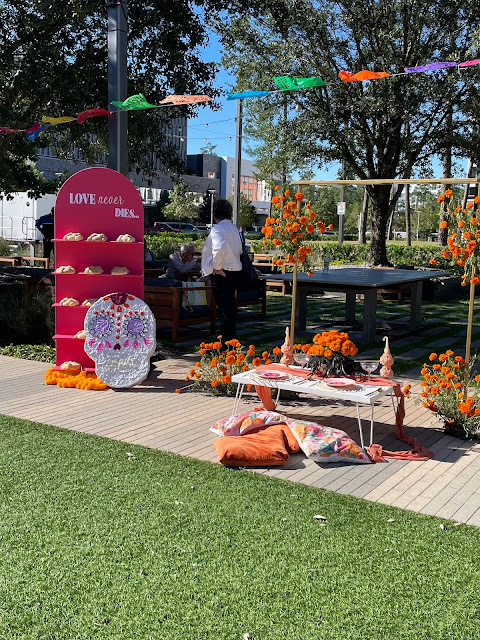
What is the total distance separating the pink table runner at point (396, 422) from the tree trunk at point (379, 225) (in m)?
13.7

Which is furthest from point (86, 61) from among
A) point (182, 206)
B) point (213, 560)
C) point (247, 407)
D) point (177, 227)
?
point (182, 206)

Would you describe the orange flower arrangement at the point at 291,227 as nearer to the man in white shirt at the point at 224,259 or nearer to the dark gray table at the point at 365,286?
the man in white shirt at the point at 224,259

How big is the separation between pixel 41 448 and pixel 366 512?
2390mm

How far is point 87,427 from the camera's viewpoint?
5.55 meters

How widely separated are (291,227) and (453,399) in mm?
2172

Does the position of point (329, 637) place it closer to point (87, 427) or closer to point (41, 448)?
point (41, 448)

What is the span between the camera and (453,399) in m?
5.48

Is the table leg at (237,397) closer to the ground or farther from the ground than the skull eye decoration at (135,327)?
closer to the ground

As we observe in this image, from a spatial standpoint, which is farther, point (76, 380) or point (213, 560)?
point (76, 380)

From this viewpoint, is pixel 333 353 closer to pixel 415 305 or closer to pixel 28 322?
pixel 28 322

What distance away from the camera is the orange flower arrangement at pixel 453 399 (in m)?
5.35

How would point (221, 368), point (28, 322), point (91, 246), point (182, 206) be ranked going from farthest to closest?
point (182, 206) → point (28, 322) → point (91, 246) → point (221, 368)

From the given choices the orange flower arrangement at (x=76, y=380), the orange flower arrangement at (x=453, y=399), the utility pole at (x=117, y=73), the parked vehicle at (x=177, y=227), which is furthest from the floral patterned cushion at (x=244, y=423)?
the parked vehicle at (x=177, y=227)

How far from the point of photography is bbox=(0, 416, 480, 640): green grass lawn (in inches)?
108
